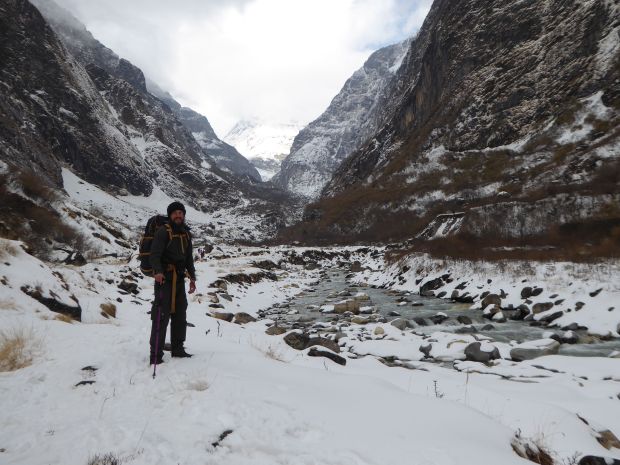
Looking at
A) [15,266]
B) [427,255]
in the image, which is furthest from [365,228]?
[15,266]

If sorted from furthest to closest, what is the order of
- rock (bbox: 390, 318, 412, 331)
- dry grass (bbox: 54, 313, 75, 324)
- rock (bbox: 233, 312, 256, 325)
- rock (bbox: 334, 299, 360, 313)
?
1. rock (bbox: 334, 299, 360, 313)
2. rock (bbox: 233, 312, 256, 325)
3. rock (bbox: 390, 318, 412, 331)
4. dry grass (bbox: 54, 313, 75, 324)

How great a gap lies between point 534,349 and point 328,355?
535 cm

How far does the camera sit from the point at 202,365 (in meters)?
5.42

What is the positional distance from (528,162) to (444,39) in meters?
58.1

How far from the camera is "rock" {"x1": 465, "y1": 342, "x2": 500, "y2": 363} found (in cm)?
918

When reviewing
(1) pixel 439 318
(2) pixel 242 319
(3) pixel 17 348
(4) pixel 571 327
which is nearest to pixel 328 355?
(3) pixel 17 348

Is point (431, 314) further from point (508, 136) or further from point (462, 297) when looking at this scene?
point (508, 136)

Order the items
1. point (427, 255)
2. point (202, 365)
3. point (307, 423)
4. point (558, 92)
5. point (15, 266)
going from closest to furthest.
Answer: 1. point (307, 423)
2. point (202, 365)
3. point (15, 266)
4. point (427, 255)
5. point (558, 92)

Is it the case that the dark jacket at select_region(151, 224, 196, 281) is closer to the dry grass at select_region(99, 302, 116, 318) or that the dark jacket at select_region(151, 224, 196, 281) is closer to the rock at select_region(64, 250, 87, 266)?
the dry grass at select_region(99, 302, 116, 318)

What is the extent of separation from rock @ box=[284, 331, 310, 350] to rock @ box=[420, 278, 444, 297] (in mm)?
12735

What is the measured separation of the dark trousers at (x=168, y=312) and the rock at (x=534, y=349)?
25.0 feet

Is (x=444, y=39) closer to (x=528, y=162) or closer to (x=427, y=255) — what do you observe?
(x=528, y=162)

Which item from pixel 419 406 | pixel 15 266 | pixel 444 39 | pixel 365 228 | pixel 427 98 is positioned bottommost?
pixel 419 406

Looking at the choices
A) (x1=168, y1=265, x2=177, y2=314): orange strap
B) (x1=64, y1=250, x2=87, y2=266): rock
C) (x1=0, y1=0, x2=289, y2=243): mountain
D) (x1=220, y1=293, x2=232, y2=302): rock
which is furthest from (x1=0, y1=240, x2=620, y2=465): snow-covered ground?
(x1=0, y1=0, x2=289, y2=243): mountain
